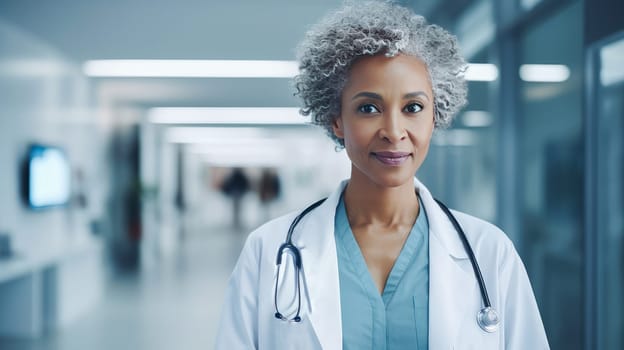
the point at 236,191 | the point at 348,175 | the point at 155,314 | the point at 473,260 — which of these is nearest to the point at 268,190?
the point at 236,191

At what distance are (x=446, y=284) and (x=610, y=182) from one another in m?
1.25

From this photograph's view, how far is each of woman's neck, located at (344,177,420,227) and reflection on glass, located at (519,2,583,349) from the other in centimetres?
120

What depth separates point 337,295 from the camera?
1078 millimetres

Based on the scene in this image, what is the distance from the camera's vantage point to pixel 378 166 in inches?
42.1

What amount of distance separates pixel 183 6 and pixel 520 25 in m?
2.39

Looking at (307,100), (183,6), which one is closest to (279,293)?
(307,100)

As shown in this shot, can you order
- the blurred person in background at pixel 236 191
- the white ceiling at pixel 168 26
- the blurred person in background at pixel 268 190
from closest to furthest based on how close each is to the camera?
the white ceiling at pixel 168 26
the blurred person in background at pixel 236 191
the blurred person in background at pixel 268 190

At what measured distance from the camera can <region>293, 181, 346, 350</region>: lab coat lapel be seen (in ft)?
3.43

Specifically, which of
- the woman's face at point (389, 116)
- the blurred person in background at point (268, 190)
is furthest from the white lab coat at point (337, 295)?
the blurred person in background at point (268, 190)

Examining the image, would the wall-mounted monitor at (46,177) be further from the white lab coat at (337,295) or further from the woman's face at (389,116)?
the woman's face at (389,116)

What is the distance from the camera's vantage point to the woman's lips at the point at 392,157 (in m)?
1.05

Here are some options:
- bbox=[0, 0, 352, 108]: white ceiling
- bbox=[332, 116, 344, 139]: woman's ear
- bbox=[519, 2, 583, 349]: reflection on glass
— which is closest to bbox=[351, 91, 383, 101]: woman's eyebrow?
bbox=[332, 116, 344, 139]: woman's ear

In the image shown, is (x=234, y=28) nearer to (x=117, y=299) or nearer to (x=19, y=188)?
(x=19, y=188)

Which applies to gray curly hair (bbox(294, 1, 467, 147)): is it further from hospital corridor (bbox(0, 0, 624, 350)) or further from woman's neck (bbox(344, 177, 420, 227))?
woman's neck (bbox(344, 177, 420, 227))
